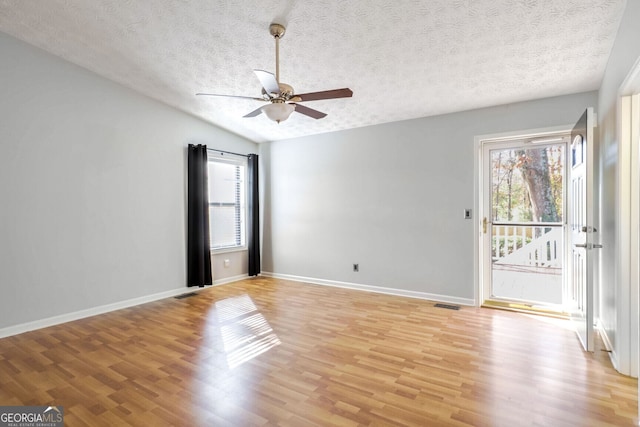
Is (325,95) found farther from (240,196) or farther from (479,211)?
(240,196)

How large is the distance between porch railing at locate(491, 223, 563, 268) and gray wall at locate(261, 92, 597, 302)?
2.71 ft

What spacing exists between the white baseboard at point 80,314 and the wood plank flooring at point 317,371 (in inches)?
4.8

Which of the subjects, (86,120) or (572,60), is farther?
(86,120)

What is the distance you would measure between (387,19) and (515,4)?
2.94 ft

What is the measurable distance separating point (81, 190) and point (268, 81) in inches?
115

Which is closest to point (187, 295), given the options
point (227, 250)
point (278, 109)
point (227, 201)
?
point (227, 250)

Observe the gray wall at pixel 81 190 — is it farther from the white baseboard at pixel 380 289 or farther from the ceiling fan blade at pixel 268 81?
the ceiling fan blade at pixel 268 81

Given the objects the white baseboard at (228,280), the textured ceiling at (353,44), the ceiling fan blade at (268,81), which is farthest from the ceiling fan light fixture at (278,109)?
the white baseboard at (228,280)

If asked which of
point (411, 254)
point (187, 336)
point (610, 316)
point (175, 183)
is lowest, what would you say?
point (187, 336)

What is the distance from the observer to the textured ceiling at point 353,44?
8.13ft

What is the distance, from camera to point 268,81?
2299 millimetres

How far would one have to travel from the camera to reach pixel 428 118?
4.31m

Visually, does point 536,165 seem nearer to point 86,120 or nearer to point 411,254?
point 411,254

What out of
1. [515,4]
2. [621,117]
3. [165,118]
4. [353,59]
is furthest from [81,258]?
[621,117]
